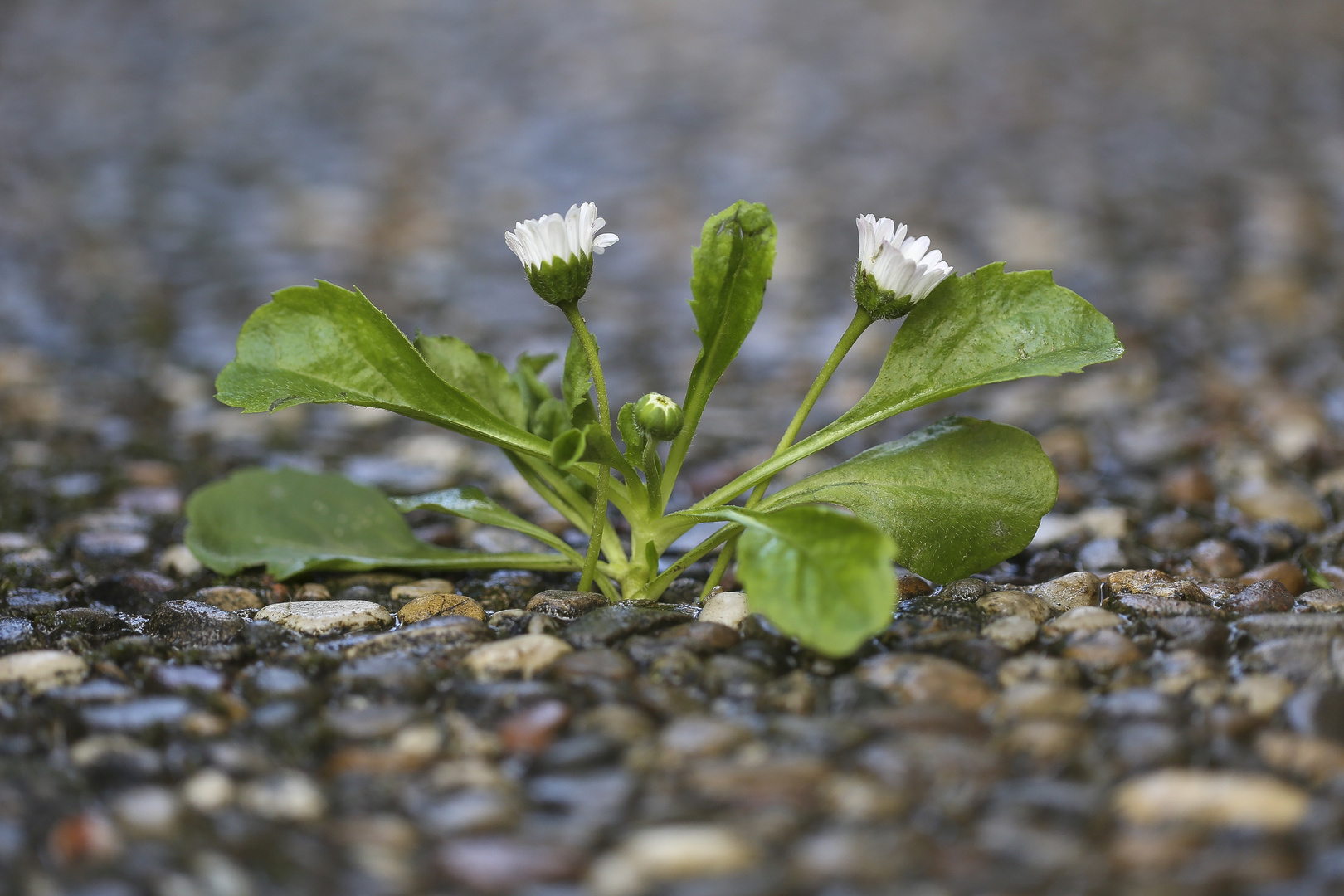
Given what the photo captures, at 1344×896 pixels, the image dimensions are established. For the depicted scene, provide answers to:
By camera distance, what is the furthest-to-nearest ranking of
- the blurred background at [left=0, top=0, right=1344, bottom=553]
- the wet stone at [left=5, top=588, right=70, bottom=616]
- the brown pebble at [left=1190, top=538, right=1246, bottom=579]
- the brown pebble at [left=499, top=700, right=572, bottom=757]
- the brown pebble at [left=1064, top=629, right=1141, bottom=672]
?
the blurred background at [left=0, top=0, right=1344, bottom=553]
the brown pebble at [left=1190, top=538, right=1246, bottom=579]
the wet stone at [left=5, top=588, right=70, bottom=616]
the brown pebble at [left=1064, top=629, right=1141, bottom=672]
the brown pebble at [left=499, top=700, right=572, bottom=757]

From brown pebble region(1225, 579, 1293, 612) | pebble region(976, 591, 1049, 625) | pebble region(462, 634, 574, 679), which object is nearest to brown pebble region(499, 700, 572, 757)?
pebble region(462, 634, 574, 679)

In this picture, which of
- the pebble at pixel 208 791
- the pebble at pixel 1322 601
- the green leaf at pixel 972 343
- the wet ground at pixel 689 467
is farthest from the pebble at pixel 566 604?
the pebble at pixel 1322 601

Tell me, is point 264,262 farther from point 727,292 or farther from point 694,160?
point 727,292

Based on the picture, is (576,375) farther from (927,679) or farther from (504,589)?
(927,679)

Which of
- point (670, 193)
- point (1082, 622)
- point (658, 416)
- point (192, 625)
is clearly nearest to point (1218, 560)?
point (1082, 622)

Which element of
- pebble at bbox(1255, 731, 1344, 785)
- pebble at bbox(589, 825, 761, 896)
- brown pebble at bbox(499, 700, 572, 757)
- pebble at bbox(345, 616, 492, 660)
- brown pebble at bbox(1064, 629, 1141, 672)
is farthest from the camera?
pebble at bbox(345, 616, 492, 660)

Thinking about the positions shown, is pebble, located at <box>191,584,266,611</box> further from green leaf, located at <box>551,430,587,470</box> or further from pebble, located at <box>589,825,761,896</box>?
pebble, located at <box>589,825,761,896</box>
